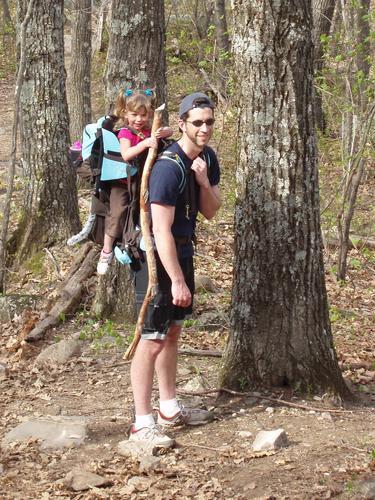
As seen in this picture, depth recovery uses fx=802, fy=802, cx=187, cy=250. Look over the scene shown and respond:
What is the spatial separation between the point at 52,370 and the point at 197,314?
6.12ft

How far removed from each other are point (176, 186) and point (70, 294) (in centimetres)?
422

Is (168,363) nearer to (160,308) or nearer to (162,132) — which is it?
(160,308)

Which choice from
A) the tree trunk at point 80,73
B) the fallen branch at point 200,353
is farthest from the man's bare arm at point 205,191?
the tree trunk at point 80,73

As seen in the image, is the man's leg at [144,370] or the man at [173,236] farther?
the man's leg at [144,370]

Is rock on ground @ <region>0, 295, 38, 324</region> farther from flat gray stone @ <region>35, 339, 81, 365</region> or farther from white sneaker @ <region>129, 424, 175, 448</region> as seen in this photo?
white sneaker @ <region>129, 424, 175, 448</region>

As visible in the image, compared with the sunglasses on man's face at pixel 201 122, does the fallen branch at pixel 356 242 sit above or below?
below

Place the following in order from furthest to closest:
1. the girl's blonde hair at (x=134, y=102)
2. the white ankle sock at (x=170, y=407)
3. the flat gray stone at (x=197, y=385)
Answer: the flat gray stone at (x=197, y=385) → the girl's blonde hair at (x=134, y=102) → the white ankle sock at (x=170, y=407)

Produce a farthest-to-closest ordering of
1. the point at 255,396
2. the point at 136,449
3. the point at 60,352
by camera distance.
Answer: the point at 60,352 → the point at 255,396 → the point at 136,449

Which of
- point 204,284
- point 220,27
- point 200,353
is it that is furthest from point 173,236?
point 220,27

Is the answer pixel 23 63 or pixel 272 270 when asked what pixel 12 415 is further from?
pixel 23 63

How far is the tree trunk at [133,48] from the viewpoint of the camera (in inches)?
311

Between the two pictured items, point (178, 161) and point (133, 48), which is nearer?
point (178, 161)

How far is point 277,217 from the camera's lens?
5.62m

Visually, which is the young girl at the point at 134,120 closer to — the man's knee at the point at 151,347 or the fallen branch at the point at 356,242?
the man's knee at the point at 151,347
